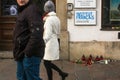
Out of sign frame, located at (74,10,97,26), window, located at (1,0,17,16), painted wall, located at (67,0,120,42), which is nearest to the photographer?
sign frame, located at (74,10,97,26)

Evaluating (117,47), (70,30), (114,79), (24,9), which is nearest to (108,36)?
(117,47)

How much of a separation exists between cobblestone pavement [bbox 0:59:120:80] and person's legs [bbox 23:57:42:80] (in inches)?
119

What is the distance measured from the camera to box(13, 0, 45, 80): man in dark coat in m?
5.56

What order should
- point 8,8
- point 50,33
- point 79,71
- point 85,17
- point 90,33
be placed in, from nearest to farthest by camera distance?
point 50,33 < point 79,71 < point 85,17 < point 90,33 < point 8,8

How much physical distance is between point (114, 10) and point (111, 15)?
161mm

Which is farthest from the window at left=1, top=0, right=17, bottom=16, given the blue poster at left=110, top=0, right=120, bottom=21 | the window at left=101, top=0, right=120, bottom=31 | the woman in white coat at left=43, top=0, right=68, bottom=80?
the woman in white coat at left=43, top=0, right=68, bottom=80

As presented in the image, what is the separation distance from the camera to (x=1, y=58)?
11.3m

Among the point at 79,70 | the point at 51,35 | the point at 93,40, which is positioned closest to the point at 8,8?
the point at 93,40

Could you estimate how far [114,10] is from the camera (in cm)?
1101

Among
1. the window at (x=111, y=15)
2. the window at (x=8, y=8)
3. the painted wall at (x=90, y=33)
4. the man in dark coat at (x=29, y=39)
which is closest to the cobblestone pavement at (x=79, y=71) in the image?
the painted wall at (x=90, y=33)

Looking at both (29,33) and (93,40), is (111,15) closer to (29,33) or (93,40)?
(93,40)

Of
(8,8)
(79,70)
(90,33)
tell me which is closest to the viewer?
(79,70)

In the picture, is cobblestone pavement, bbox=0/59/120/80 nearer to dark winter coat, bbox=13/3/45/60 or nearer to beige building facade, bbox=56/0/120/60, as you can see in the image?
beige building facade, bbox=56/0/120/60

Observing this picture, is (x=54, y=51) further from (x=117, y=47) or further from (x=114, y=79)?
(x=117, y=47)
